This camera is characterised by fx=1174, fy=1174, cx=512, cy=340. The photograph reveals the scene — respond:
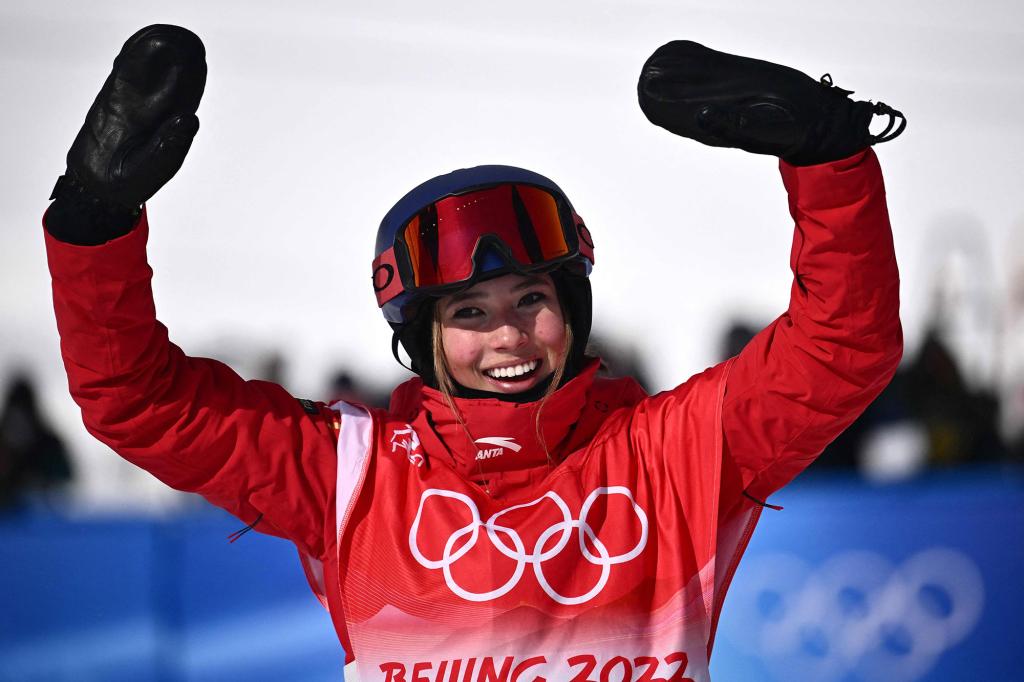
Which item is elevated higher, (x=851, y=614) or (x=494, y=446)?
(x=494, y=446)

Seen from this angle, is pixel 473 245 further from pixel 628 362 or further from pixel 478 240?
pixel 628 362

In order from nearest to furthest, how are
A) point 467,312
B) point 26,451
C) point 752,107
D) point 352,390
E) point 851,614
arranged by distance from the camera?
point 752,107 < point 467,312 < point 851,614 < point 26,451 < point 352,390

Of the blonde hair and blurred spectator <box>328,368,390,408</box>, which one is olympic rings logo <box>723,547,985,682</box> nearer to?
the blonde hair

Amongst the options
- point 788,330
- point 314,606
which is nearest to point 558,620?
point 788,330

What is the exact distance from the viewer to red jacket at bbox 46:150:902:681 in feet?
7.01

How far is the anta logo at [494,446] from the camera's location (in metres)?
2.42

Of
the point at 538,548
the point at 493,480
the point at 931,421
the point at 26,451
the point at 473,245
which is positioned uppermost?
the point at 473,245

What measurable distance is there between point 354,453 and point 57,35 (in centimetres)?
596

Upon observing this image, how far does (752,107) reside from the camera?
1963 mm

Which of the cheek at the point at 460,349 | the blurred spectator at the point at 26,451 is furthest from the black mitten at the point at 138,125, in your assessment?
the blurred spectator at the point at 26,451

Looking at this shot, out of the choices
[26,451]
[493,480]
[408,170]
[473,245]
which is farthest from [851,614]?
[408,170]

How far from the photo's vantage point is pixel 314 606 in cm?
434

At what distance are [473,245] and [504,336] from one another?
Answer: 200 mm

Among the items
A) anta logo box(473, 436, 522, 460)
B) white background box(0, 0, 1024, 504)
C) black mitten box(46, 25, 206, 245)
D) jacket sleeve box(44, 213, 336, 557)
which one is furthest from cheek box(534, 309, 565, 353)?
white background box(0, 0, 1024, 504)
